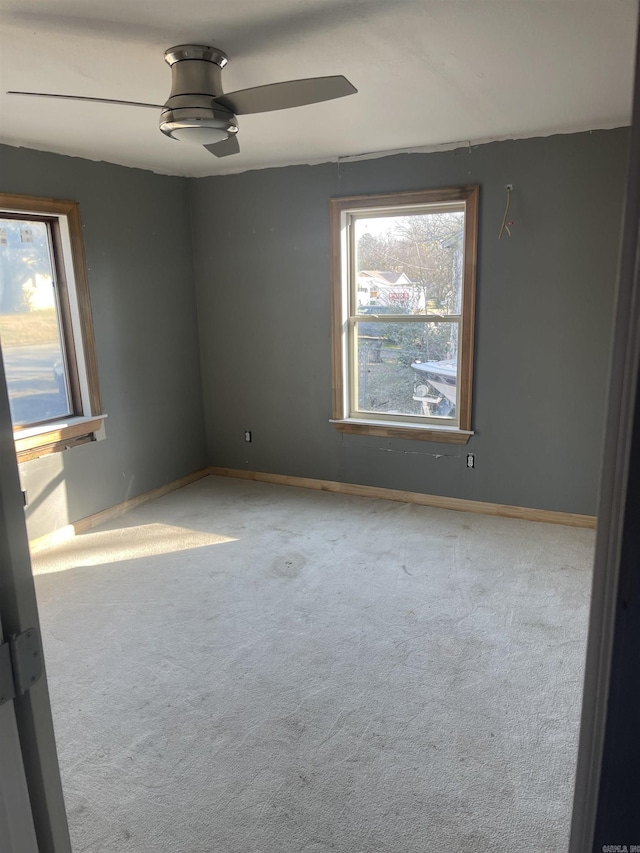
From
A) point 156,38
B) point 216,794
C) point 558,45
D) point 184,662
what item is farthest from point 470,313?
point 216,794

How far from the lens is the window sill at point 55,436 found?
141 inches

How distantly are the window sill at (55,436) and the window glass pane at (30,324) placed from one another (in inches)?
4.5

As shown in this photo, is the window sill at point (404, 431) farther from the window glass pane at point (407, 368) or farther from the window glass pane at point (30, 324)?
the window glass pane at point (30, 324)

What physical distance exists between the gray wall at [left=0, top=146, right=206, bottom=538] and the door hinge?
308 cm

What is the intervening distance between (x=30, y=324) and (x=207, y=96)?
2.08 metres

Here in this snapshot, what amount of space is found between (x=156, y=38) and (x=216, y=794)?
2.61 metres

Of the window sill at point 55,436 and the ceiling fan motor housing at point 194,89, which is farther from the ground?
the ceiling fan motor housing at point 194,89

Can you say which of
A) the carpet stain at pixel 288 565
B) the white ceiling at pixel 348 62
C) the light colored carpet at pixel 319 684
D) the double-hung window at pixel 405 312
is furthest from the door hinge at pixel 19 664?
the double-hung window at pixel 405 312

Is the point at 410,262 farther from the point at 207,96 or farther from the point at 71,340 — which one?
the point at 71,340

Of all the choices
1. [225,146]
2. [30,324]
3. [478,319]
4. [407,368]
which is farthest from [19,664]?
[407,368]

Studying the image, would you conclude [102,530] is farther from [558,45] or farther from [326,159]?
[558,45]

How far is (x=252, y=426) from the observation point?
16.1 ft

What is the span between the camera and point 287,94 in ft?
7.13

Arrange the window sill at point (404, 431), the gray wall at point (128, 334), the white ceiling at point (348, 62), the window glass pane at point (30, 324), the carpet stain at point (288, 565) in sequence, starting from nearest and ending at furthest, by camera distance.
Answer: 1. the white ceiling at point (348, 62)
2. the carpet stain at point (288, 565)
3. the window glass pane at point (30, 324)
4. the gray wall at point (128, 334)
5. the window sill at point (404, 431)
